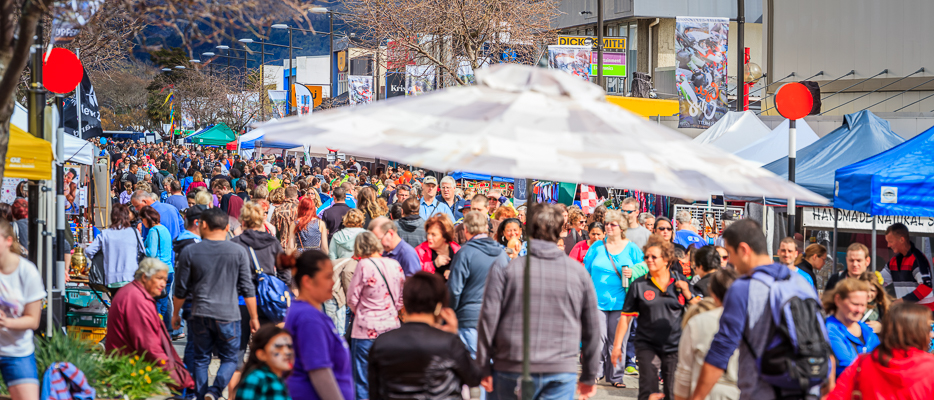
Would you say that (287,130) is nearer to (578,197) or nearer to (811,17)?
(578,197)

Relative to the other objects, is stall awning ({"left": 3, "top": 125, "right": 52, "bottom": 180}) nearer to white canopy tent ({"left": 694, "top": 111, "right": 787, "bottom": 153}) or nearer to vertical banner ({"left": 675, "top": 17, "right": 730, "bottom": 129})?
white canopy tent ({"left": 694, "top": 111, "right": 787, "bottom": 153})

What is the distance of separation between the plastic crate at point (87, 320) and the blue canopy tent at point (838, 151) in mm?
8830

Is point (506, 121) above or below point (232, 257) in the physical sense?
above

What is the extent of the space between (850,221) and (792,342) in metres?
8.56

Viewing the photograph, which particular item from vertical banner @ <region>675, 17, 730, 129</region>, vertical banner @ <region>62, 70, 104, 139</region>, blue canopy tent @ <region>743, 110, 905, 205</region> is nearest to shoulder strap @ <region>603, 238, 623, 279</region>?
blue canopy tent @ <region>743, 110, 905, 205</region>

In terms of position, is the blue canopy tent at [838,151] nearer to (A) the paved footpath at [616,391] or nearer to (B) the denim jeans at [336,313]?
(A) the paved footpath at [616,391]

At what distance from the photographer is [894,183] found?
8.60 m

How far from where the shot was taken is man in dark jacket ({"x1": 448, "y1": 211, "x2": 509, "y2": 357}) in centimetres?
651

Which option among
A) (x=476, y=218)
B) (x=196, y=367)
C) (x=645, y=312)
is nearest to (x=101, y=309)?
(x=196, y=367)

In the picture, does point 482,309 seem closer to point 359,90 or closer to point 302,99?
point 359,90

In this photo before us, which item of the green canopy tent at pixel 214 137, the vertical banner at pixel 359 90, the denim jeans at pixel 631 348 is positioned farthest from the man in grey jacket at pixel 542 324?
the green canopy tent at pixel 214 137

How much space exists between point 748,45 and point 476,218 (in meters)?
37.7

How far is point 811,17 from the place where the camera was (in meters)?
25.6

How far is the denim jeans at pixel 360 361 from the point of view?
6566 millimetres
